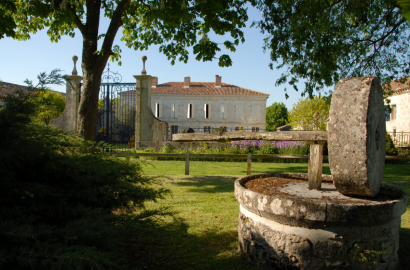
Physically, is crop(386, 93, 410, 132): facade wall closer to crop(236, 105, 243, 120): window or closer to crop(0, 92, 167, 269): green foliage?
crop(236, 105, 243, 120): window

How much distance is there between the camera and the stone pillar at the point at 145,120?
13.9 m

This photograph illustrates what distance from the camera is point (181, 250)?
2.98 metres

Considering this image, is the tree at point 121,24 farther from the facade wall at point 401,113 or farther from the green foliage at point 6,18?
the facade wall at point 401,113

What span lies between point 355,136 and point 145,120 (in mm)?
12573

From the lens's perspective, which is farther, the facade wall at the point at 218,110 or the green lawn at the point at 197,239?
the facade wall at the point at 218,110

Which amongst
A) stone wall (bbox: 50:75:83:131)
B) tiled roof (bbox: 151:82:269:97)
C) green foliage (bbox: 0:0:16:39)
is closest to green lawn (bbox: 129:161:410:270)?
green foliage (bbox: 0:0:16:39)

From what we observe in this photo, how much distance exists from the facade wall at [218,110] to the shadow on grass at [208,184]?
97.1 feet

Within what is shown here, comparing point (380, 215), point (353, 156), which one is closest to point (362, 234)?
point (380, 215)

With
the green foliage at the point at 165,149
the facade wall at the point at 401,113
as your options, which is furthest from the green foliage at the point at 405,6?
the facade wall at the point at 401,113

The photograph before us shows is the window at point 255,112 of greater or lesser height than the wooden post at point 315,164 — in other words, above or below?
above

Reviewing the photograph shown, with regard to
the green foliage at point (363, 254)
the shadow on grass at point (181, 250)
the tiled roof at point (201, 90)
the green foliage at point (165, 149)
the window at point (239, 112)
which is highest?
the tiled roof at point (201, 90)

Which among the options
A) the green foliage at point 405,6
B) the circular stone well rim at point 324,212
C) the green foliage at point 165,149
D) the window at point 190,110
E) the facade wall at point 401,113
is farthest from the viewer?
the window at point 190,110

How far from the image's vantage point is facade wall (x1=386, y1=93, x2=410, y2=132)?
74.9 ft

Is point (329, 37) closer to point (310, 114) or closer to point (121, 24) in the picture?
point (121, 24)
